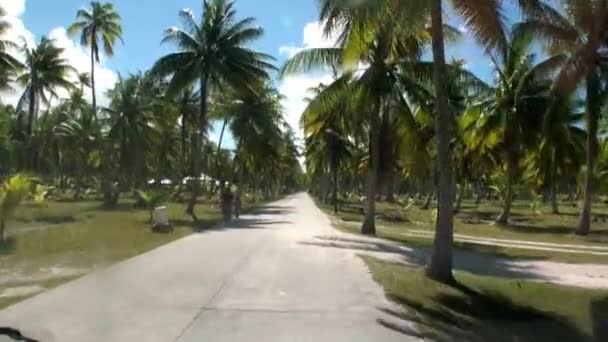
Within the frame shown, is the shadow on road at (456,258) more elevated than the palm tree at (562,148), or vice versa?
the palm tree at (562,148)

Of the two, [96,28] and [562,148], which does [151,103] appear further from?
[562,148]

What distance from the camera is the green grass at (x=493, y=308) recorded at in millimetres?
9414

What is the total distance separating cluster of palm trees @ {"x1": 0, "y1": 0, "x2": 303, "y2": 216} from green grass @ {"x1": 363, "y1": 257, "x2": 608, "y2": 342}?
64.4ft

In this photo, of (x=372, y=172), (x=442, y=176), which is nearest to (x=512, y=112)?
(x=372, y=172)

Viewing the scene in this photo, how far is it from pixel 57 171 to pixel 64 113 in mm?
19568

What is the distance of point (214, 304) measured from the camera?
9219 millimetres

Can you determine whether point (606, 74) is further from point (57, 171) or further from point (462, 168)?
point (57, 171)

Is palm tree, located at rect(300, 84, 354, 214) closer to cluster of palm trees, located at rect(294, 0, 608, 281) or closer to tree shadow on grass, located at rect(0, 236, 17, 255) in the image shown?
cluster of palm trees, located at rect(294, 0, 608, 281)

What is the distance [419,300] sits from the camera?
427 inches

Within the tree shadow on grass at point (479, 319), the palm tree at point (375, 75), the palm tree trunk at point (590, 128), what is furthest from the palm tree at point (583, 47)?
the tree shadow on grass at point (479, 319)

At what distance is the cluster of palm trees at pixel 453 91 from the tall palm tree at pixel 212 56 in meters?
5.08

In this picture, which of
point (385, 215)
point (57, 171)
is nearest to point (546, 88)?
point (385, 215)

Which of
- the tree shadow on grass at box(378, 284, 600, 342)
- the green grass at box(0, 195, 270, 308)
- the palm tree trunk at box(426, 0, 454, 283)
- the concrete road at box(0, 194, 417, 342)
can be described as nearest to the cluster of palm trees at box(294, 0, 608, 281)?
the palm tree trunk at box(426, 0, 454, 283)

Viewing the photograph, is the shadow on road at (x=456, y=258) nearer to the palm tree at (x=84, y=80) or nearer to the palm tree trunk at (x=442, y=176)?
the palm tree trunk at (x=442, y=176)
